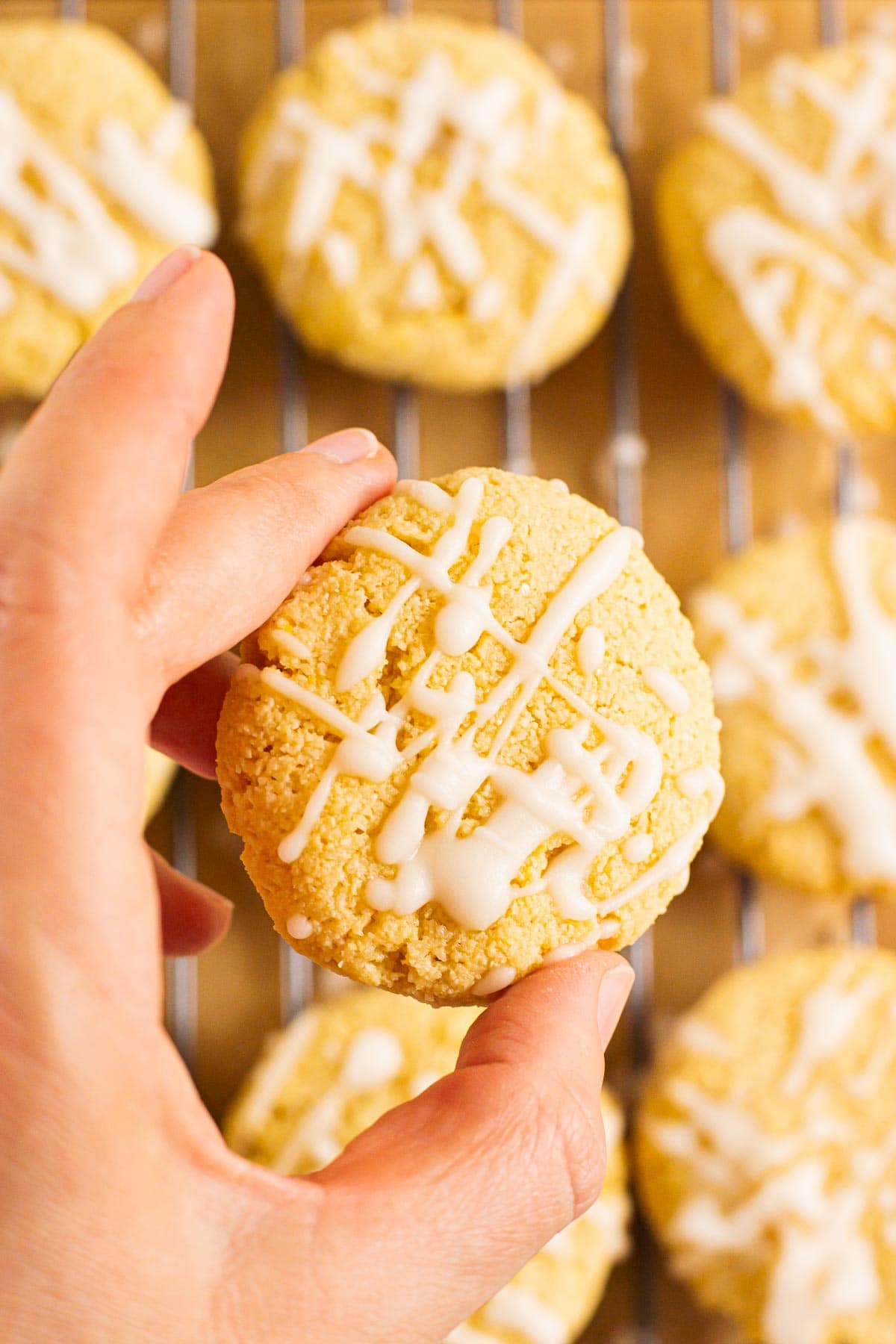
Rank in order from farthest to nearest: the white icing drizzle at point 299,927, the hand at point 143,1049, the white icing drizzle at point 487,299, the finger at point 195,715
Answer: the white icing drizzle at point 487,299, the finger at point 195,715, the white icing drizzle at point 299,927, the hand at point 143,1049

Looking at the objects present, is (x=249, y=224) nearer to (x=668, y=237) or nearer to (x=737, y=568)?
(x=668, y=237)

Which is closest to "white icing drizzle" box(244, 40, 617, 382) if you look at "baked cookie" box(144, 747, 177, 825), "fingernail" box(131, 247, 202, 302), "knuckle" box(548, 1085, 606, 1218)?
A: "baked cookie" box(144, 747, 177, 825)

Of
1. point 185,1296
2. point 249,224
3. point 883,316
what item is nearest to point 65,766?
point 185,1296

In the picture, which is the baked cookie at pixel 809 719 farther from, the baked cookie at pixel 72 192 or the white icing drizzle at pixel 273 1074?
the baked cookie at pixel 72 192

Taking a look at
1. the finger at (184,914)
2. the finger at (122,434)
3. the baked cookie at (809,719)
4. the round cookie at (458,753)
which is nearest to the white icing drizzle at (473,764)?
the round cookie at (458,753)

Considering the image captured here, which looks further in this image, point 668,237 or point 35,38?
point 668,237
